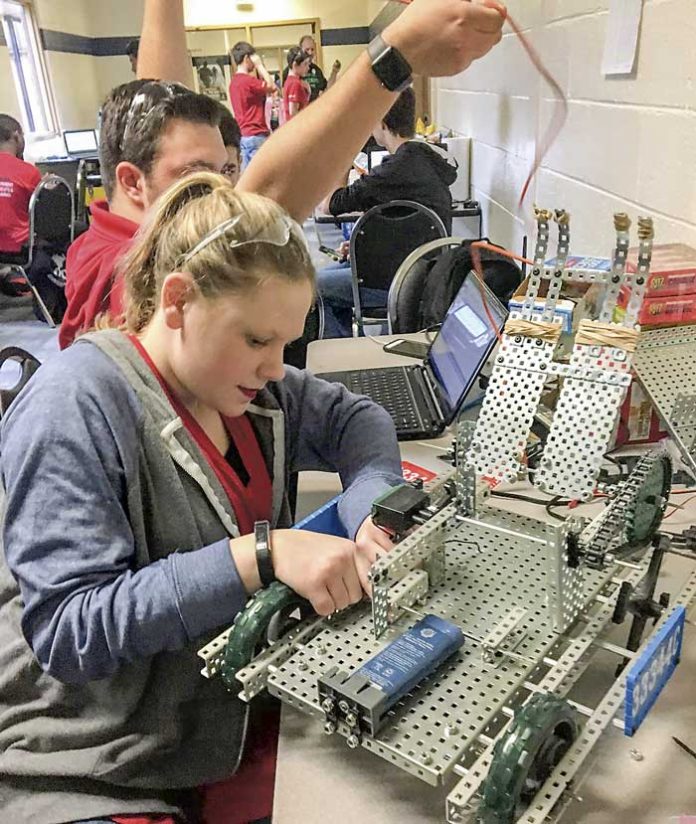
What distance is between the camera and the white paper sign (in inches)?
61.7

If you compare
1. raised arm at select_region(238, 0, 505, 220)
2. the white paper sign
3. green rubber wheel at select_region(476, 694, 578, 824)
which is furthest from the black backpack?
green rubber wheel at select_region(476, 694, 578, 824)

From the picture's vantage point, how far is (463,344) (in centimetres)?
164

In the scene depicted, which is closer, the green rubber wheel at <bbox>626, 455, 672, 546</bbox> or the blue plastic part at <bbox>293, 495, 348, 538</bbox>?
the green rubber wheel at <bbox>626, 455, 672, 546</bbox>

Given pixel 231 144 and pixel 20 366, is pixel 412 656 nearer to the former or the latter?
pixel 20 366

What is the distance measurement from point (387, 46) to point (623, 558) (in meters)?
0.82

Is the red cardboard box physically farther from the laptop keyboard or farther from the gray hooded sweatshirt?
the gray hooded sweatshirt

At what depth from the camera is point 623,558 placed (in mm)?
875

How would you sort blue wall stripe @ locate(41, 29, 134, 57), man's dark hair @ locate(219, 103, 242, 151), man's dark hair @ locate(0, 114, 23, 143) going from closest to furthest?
man's dark hair @ locate(219, 103, 242, 151), man's dark hair @ locate(0, 114, 23, 143), blue wall stripe @ locate(41, 29, 134, 57)

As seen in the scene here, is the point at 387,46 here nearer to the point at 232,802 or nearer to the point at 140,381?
the point at 140,381

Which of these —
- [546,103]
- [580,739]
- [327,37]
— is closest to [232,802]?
[580,739]

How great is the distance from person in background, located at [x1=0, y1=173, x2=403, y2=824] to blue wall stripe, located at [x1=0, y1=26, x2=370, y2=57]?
26.1 ft

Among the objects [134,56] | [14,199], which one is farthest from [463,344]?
[14,199]

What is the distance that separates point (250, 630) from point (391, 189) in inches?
110

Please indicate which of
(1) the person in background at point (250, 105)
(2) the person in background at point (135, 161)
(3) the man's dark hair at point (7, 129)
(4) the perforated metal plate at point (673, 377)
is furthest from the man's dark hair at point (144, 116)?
(1) the person in background at point (250, 105)
